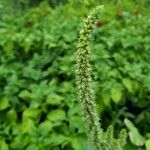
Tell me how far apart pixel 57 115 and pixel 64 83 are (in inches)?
11.7

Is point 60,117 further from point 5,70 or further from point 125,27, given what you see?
point 125,27

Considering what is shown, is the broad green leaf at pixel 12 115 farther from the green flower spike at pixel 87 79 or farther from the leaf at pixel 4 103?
the green flower spike at pixel 87 79

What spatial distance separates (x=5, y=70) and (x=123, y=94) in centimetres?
91

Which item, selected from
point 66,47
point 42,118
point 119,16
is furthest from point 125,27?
point 42,118

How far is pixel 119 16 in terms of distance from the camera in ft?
16.1

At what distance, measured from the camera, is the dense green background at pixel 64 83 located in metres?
3.42

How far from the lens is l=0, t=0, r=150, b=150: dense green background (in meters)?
3.42

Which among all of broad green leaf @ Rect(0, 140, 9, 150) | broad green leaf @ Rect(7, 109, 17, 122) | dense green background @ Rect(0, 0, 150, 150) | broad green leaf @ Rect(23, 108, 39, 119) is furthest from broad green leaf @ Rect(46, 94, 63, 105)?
broad green leaf @ Rect(0, 140, 9, 150)

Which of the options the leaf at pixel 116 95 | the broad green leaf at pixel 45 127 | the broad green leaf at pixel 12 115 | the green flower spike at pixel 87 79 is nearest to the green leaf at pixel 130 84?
the leaf at pixel 116 95

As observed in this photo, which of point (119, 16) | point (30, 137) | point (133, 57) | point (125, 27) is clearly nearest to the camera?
point (30, 137)

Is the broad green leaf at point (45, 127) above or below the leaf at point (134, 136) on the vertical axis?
above

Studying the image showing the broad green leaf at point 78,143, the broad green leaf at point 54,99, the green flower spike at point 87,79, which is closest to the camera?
the green flower spike at point 87,79

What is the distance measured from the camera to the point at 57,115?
3.50 meters

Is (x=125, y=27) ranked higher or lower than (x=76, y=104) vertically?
higher
